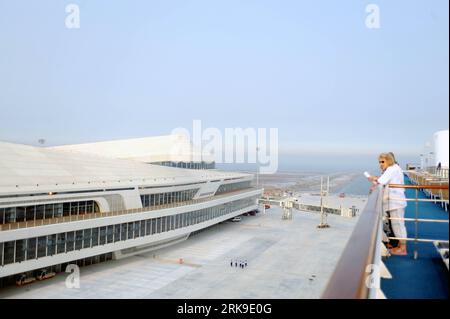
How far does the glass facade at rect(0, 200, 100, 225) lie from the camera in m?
16.5

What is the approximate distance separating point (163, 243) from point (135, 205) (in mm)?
4461

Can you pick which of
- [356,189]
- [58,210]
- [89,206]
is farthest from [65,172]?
[356,189]

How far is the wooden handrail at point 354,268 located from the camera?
1413 mm

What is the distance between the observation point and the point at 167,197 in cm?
2648

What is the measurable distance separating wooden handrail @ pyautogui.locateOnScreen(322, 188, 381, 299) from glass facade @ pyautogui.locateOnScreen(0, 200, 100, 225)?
58.4 feet

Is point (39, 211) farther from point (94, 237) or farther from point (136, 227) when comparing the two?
point (136, 227)

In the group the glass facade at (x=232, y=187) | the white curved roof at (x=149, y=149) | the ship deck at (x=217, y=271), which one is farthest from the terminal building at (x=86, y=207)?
the white curved roof at (x=149, y=149)

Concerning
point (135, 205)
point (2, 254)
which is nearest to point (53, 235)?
point (2, 254)

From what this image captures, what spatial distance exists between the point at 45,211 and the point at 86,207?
102 inches

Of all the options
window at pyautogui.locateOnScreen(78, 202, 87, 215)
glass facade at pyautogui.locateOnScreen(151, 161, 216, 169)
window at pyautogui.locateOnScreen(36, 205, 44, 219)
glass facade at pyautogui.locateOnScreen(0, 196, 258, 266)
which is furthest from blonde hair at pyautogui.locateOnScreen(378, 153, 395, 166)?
glass facade at pyautogui.locateOnScreen(151, 161, 216, 169)

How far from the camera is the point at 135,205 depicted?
2319cm

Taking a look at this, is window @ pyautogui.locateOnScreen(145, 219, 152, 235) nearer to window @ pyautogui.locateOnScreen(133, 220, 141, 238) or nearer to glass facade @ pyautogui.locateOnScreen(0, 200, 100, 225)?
window @ pyautogui.locateOnScreen(133, 220, 141, 238)

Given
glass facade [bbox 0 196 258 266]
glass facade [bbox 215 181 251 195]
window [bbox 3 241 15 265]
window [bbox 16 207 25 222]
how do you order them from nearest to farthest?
1. window [bbox 3 241 15 265]
2. glass facade [bbox 0 196 258 266]
3. window [bbox 16 207 25 222]
4. glass facade [bbox 215 181 251 195]

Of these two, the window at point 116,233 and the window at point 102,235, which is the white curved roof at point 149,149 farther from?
the window at point 102,235
